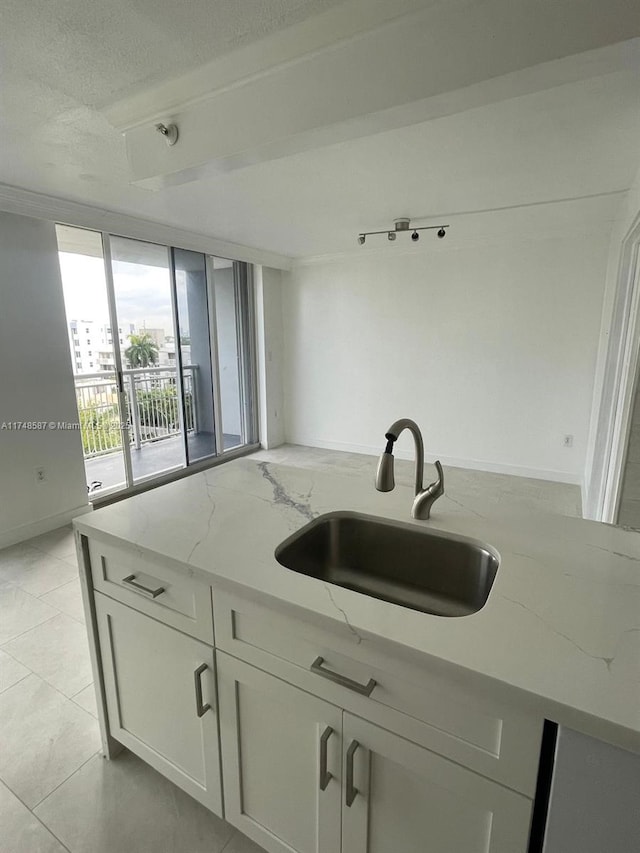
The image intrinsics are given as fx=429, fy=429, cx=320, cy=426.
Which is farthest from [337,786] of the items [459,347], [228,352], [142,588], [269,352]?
[269,352]

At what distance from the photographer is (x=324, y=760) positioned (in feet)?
3.17

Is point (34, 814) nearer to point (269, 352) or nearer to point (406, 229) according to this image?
point (406, 229)

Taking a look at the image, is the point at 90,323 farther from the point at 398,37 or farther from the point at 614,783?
the point at 614,783

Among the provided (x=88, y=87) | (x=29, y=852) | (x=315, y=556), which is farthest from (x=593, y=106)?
(x=29, y=852)

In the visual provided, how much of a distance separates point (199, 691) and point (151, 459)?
418 centimetres

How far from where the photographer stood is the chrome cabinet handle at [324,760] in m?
0.95

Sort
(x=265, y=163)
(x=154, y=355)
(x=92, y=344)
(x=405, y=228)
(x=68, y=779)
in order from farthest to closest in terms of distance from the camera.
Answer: (x=154, y=355) < (x=92, y=344) < (x=405, y=228) < (x=265, y=163) < (x=68, y=779)

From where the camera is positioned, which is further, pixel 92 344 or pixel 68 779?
pixel 92 344

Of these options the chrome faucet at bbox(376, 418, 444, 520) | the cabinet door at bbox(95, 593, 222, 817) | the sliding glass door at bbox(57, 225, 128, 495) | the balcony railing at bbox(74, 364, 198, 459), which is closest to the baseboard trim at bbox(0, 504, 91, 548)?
the sliding glass door at bbox(57, 225, 128, 495)

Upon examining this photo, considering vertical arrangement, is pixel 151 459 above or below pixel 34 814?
above

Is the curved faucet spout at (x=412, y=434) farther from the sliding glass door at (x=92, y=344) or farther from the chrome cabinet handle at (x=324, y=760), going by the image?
the sliding glass door at (x=92, y=344)

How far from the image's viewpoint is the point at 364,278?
5078 millimetres

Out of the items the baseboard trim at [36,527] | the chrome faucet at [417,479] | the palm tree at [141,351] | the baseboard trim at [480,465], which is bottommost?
the baseboard trim at [36,527]

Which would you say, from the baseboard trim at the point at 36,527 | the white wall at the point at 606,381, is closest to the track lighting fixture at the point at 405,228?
the white wall at the point at 606,381
